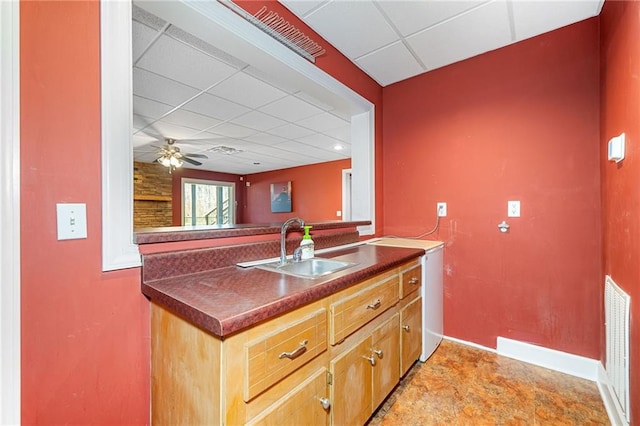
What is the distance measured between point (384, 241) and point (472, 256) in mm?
719

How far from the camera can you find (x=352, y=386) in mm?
1241

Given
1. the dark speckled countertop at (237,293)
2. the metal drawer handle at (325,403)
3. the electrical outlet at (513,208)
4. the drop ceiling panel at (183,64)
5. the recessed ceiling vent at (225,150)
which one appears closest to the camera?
the dark speckled countertop at (237,293)

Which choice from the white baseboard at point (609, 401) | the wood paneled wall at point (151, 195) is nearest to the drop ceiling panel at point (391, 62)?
the white baseboard at point (609, 401)

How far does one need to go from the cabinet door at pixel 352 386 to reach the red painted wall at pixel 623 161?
1076 millimetres

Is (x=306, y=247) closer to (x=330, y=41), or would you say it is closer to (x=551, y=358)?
(x=330, y=41)

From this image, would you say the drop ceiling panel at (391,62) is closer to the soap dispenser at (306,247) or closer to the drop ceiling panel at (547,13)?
the drop ceiling panel at (547,13)

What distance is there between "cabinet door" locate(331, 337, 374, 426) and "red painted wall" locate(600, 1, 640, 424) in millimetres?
1076

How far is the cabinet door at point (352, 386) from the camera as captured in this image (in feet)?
3.76

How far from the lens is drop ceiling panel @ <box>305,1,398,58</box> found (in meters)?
1.67

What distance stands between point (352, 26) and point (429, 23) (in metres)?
0.51

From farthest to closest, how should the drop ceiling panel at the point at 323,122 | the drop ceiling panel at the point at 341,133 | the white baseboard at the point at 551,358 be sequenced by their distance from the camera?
1. the drop ceiling panel at the point at 341,133
2. the drop ceiling panel at the point at 323,122
3. the white baseboard at the point at 551,358

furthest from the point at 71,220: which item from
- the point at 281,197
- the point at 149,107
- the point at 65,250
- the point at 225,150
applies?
the point at 281,197

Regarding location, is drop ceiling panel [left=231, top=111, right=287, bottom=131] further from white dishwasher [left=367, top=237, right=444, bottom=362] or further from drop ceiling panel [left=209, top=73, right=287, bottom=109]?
white dishwasher [left=367, top=237, right=444, bottom=362]

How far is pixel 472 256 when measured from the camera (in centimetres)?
222
